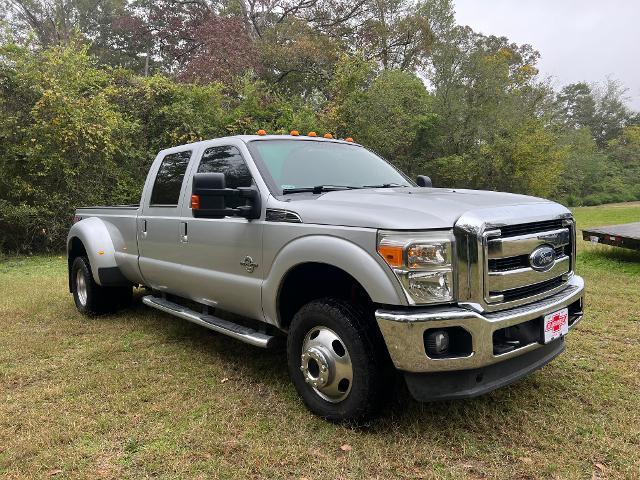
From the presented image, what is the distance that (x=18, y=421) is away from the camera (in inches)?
126

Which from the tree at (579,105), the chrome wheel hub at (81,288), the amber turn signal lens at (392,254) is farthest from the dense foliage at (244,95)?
the tree at (579,105)

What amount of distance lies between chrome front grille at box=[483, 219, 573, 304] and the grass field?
856 mm

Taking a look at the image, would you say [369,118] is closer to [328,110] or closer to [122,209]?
[328,110]

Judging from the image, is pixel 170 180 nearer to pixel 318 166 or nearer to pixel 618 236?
pixel 318 166

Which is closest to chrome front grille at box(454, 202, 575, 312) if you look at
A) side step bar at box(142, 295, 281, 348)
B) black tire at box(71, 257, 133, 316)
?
side step bar at box(142, 295, 281, 348)

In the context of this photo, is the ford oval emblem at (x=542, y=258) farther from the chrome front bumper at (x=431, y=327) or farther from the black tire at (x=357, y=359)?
the black tire at (x=357, y=359)

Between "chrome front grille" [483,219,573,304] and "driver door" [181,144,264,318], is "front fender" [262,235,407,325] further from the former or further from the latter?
"chrome front grille" [483,219,573,304]

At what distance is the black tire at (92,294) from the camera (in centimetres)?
564

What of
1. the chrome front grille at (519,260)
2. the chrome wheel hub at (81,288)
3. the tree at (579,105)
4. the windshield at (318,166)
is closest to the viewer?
the chrome front grille at (519,260)

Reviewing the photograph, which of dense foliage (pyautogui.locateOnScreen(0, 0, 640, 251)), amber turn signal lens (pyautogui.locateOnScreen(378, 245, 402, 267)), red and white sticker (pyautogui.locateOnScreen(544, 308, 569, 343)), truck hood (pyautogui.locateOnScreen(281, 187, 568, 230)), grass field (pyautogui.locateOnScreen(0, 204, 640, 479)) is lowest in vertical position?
grass field (pyautogui.locateOnScreen(0, 204, 640, 479))

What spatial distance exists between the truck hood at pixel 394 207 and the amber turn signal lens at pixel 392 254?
0.11 m

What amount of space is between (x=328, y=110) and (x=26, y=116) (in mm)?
9332

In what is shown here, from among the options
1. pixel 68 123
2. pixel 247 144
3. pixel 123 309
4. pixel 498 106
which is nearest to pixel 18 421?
pixel 247 144

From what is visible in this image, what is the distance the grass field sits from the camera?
2639mm
